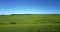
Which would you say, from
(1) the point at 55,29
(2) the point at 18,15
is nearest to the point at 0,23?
(2) the point at 18,15

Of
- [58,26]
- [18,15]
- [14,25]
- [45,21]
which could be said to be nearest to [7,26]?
[14,25]

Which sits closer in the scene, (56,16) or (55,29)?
(55,29)

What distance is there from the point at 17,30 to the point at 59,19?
500mm

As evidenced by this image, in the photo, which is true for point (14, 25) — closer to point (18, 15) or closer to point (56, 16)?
point (18, 15)

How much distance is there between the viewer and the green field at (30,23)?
1392 millimetres

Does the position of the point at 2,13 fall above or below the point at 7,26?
above

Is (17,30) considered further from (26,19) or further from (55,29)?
(55,29)

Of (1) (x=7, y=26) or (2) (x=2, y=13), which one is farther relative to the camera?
(2) (x=2, y=13)

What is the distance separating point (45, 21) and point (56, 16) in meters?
0.16

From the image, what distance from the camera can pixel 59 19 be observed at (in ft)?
4.97

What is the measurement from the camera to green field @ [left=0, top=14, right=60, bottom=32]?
4.57 ft

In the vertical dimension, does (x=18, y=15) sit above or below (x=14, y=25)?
above

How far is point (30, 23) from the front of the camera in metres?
1.45

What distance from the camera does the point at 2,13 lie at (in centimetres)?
156
